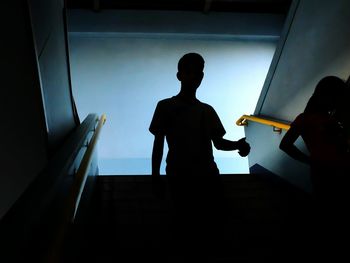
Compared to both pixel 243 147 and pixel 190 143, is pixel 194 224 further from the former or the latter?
pixel 243 147

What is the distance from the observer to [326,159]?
184 cm

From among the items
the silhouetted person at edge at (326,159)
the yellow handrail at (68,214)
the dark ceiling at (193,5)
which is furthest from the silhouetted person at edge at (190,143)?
the dark ceiling at (193,5)

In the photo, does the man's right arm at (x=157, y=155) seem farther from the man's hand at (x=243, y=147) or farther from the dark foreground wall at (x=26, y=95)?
the dark foreground wall at (x=26, y=95)

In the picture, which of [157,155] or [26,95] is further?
[26,95]

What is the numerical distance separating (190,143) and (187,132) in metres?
0.06

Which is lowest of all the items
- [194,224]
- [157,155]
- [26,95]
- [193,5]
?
[194,224]

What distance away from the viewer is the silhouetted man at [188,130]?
4.83ft

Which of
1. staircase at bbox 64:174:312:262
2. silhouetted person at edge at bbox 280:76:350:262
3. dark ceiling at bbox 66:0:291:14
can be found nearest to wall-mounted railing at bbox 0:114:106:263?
staircase at bbox 64:174:312:262

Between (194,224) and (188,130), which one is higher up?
(188,130)

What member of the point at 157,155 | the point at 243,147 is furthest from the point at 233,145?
the point at 157,155

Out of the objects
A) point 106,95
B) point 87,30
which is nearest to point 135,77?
point 106,95

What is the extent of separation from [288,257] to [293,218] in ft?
2.21

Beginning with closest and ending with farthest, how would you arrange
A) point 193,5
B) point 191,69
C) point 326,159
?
point 191,69 → point 326,159 → point 193,5

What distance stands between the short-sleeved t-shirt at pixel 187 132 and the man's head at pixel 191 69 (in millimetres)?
93
